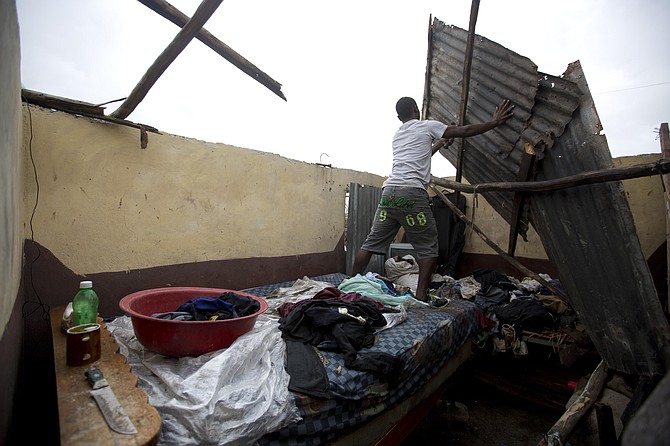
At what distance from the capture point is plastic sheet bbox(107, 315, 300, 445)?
1.04 m

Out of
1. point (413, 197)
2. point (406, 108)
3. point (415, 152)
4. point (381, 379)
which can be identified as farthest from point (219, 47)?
point (381, 379)

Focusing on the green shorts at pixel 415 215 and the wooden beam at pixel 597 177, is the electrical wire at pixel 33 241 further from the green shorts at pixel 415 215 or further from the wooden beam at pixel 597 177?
the wooden beam at pixel 597 177

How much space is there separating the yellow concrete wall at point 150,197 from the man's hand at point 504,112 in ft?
7.23

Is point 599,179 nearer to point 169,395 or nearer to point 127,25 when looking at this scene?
point 169,395

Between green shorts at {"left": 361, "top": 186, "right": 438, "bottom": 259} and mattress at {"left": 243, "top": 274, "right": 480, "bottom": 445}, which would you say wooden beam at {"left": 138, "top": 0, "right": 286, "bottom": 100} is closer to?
green shorts at {"left": 361, "top": 186, "right": 438, "bottom": 259}

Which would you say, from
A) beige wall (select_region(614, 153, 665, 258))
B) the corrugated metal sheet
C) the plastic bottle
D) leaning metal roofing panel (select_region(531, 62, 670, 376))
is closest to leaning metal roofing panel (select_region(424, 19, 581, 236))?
the corrugated metal sheet

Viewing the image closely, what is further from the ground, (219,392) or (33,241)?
(33,241)

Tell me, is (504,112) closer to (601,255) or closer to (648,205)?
(601,255)

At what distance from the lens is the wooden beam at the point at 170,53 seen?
6.01ft

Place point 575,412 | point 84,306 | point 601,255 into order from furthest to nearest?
point 601,255
point 575,412
point 84,306

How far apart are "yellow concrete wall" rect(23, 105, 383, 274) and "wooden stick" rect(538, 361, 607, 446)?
271cm

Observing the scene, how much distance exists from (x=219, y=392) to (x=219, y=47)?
8.23 ft

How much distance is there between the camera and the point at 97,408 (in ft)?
2.96

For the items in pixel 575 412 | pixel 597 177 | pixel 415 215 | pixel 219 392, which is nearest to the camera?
pixel 219 392
